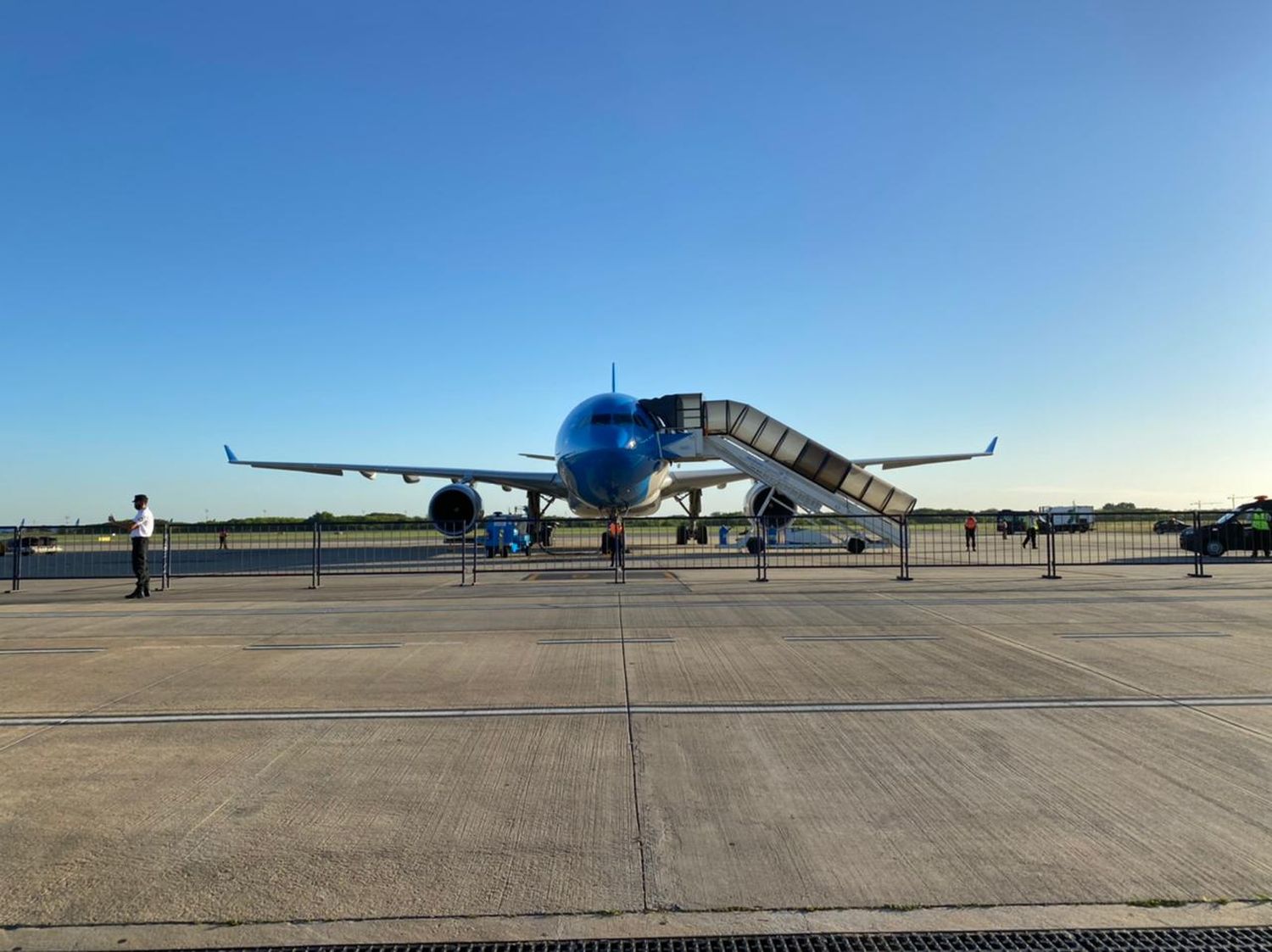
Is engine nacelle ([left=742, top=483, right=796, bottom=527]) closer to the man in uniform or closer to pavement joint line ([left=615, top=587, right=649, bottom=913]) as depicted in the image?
the man in uniform

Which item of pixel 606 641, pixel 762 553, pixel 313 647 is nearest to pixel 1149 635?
pixel 606 641

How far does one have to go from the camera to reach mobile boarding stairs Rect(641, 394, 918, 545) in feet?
67.1

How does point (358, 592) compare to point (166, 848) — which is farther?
point (358, 592)

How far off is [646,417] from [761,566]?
28.8 feet

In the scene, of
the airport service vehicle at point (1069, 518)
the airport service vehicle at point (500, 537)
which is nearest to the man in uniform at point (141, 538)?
the airport service vehicle at point (500, 537)

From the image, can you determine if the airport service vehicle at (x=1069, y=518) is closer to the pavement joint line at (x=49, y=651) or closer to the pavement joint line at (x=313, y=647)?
the pavement joint line at (x=313, y=647)

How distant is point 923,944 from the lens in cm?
258

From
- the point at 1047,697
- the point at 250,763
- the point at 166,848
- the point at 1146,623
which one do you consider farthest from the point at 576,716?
the point at 1146,623

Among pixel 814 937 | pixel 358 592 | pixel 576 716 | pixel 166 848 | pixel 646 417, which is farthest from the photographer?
pixel 646 417

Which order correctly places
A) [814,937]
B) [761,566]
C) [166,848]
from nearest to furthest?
[814,937] < [166,848] < [761,566]

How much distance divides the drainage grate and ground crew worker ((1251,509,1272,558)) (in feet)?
70.4

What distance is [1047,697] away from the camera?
5680 mm

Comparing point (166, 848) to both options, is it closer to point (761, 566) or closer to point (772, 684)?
point (772, 684)

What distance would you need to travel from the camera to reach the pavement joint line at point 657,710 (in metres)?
5.34
